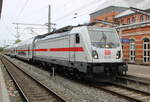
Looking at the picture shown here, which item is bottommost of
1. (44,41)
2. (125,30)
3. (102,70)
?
(102,70)

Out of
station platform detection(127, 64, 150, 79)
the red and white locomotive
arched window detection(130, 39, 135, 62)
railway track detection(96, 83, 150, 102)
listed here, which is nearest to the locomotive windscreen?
the red and white locomotive

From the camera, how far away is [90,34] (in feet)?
32.8

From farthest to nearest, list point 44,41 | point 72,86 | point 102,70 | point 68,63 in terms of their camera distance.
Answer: point 44,41 < point 68,63 < point 72,86 < point 102,70

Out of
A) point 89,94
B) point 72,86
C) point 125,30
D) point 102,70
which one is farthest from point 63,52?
point 125,30

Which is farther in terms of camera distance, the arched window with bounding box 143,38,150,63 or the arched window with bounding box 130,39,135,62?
the arched window with bounding box 130,39,135,62

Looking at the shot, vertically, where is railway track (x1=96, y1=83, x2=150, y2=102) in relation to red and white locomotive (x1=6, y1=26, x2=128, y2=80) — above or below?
below

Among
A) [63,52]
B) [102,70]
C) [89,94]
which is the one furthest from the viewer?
[63,52]

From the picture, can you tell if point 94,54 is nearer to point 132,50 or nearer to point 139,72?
point 139,72

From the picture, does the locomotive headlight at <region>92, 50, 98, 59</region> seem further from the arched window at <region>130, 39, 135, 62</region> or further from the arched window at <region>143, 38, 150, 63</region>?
the arched window at <region>130, 39, 135, 62</region>

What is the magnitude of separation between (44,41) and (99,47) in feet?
27.1

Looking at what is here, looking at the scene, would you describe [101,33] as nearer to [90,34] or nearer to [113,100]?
[90,34]

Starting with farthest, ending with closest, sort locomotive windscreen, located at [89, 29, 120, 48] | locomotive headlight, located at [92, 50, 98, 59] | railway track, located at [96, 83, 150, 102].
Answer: locomotive windscreen, located at [89, 29, 120, 48]
locomotive headlight, located at [92, 50, 98, 59]
railway track, located at [96, 83, 150, 102]

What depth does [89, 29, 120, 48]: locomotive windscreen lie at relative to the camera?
32.6 ft

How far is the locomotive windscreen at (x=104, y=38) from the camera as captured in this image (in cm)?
994
